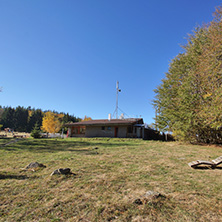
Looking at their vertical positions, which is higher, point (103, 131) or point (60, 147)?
point (103, 131)

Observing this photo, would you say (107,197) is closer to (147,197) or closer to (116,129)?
(147,197)

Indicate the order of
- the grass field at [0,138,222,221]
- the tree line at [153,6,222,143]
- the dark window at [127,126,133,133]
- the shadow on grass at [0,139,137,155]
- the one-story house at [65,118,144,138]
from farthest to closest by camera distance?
1. the dark window at [127,126,133,133]
2. the one-story house at [65,118,144,138]
3. the shadow on grass at [0,139,137,155]
4. the tree line at [153,6,222,143]
5. the grass field at [0,138,222,221]

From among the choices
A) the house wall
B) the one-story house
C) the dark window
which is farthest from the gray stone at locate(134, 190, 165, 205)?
the dark window

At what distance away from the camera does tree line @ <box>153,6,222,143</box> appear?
381 inches

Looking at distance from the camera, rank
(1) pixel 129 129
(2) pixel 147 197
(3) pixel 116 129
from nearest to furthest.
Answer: (2) pixel 147 197
(3) pixel 116 129
(1) pixel 129 129

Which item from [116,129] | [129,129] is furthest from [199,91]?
[116,129]

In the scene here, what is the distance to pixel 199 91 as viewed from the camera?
1437cm

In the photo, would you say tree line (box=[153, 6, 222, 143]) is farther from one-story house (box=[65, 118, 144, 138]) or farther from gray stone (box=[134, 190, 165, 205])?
gray stone (box=[134, 190, 165, 205])

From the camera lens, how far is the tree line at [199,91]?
31.8ft

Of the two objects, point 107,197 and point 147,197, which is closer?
point 147,197

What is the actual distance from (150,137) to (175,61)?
16.4 m

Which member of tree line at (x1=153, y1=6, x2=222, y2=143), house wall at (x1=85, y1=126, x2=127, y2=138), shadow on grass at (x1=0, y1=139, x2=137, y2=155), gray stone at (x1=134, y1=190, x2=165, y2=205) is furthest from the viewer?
house wall at (x1=85, y1=126, x2=127, y2=138)

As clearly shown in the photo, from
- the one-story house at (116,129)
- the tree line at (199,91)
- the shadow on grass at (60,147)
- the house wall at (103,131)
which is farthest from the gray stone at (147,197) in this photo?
the house wall at (103,131)

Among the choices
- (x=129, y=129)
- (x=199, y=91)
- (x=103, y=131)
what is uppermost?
(x=199, y=91)
